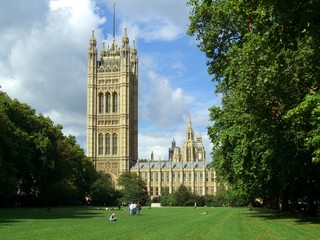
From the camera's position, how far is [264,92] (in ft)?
77.3

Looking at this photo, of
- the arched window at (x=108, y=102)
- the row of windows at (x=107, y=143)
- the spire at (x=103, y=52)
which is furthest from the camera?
the spire at (x=103, y=52)

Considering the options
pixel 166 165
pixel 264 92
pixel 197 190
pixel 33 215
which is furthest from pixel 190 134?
pixel 264 92

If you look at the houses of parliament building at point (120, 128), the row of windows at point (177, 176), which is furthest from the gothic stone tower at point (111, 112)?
the row of windows at point (177, 176)

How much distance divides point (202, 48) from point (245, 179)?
991 centimetres

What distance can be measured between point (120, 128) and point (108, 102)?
8315mm

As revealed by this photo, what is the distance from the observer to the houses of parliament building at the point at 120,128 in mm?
136875

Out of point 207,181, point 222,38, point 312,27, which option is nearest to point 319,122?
Answer: point 312,27

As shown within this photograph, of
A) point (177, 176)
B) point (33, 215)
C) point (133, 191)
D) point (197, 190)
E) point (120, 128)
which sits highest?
point (120, 128)

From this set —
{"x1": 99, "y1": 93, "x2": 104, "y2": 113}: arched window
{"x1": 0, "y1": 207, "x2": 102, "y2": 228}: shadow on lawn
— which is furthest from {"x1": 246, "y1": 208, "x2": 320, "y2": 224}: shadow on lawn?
{"x1": 99, "y1": 93, "x2": 104, "y2": 113}: arched window

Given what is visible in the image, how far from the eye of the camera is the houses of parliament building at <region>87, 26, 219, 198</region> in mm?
136875

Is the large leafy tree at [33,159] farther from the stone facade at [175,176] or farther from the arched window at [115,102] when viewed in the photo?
the stone facade at [175,176]

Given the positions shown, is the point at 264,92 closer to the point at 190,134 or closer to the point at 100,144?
the point at 100,144

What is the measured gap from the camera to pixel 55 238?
18172mm

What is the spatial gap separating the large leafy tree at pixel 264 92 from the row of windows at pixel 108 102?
338 ft
